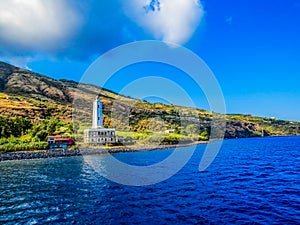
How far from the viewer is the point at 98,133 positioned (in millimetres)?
102188

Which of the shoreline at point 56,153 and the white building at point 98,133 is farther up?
the white building at point 98,133

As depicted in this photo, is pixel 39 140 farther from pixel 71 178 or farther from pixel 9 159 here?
pixel 71 178

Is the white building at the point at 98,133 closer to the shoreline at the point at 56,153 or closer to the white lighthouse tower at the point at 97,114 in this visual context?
the white lighthouse tower at the point at 97,114

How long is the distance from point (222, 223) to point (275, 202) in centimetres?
904

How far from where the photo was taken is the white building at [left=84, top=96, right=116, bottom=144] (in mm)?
100438

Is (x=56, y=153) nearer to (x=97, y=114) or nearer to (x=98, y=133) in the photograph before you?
(x=98, y=133)

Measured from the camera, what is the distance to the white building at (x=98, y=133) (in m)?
100

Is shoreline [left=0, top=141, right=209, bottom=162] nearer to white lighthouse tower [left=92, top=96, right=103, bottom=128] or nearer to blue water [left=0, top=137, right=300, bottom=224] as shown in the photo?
white lighthouse tower [left=92, top=96, right=103, bottom=128]

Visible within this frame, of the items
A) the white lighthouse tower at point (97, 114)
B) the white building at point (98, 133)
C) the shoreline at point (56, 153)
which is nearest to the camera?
the shoreline at point (56, 153)

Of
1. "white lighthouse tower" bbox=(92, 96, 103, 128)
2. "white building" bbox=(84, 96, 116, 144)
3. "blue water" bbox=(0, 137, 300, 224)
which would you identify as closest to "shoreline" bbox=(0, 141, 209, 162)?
"white building" bbox=(84, 96, 116, 144)

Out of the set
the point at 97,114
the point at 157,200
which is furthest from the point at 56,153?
the point at 157,200

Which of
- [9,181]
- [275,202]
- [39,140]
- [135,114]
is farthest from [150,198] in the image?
[135,114]

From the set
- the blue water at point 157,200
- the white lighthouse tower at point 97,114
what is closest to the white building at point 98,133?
the white lighthouse tower at point 97,114

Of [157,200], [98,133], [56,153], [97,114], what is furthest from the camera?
[97,114]
